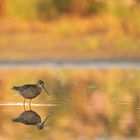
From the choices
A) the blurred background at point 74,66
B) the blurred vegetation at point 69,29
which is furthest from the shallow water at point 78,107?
the blurred vegetation at point 69,29

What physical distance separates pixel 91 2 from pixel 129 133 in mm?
13877

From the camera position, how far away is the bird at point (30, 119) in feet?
34.4

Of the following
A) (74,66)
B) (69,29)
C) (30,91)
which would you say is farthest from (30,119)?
(69,29)

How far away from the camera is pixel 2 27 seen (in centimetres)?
2275

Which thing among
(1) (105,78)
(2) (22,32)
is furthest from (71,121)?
(2) (22,32)

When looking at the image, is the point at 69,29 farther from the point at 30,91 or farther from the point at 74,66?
the point at 30,91

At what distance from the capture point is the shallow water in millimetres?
9828

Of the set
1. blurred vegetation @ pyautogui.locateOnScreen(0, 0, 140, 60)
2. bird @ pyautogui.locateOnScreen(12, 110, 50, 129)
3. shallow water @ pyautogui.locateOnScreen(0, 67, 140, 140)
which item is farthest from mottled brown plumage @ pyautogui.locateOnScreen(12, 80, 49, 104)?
blurred vegetation @ pyautogui.locateOnScreen(0, 0, 140, 60)

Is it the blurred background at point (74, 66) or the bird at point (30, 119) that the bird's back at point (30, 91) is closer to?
the blurred background at point (74, 66)

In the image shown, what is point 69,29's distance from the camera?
2252 centimetres

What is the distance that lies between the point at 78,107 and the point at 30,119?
1.16 m

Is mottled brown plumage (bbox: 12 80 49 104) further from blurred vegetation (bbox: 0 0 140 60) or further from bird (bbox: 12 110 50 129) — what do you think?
blurred vegetation (bbox: 0 0 140 60)

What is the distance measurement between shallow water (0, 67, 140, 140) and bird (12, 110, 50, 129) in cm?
6

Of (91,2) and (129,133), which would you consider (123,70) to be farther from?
(129,133)
